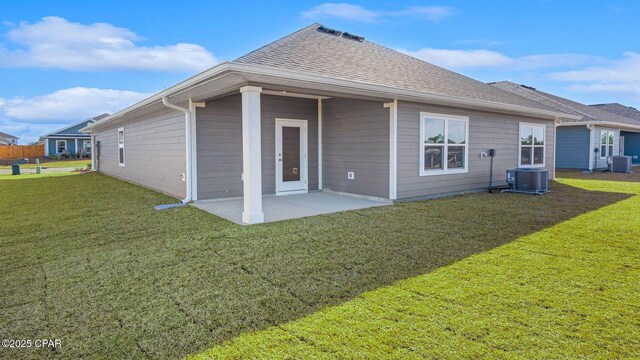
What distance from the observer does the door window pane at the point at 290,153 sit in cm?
878

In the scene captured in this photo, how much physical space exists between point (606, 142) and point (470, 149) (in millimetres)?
12946

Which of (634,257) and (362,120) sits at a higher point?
(362,120)

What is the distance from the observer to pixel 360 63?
310 inches

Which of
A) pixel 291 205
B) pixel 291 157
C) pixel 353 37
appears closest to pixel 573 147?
pixel 353 37

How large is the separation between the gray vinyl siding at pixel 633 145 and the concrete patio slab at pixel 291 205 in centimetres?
2494

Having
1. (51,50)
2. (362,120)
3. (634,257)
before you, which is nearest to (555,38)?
(362,120)

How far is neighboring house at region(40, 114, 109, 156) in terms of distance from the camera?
34.3 meters

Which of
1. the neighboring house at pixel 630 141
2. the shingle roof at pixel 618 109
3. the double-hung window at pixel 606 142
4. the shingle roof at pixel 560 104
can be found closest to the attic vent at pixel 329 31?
the shingle roof at pixel 560 104

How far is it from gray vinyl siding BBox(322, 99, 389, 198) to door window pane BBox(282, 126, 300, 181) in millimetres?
713

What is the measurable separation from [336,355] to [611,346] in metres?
1.66

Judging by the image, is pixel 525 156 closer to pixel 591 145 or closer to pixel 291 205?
pixel 591 145

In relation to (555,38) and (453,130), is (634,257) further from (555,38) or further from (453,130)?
(555,38)

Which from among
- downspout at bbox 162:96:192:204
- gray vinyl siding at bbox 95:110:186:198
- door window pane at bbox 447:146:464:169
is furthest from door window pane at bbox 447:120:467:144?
gray vinyl siding at bbox 95:110:186:198

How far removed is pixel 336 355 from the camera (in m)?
2.17
